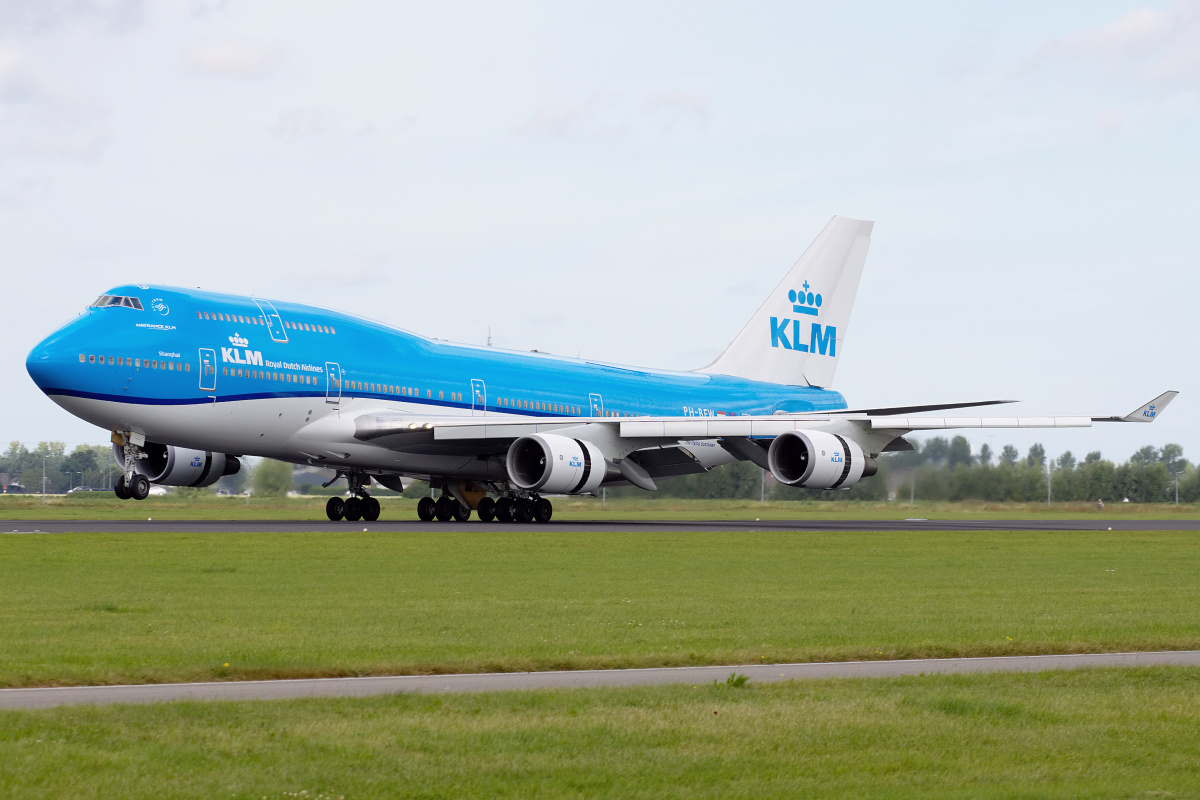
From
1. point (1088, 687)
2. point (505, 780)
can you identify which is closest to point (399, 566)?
point (1088, 687)

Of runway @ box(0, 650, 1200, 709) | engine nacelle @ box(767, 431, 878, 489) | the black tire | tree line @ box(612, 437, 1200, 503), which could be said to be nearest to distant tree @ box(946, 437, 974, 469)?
tree line @ box(612, 437, 1200, 503)

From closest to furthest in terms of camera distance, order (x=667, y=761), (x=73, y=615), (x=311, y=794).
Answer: (x=311, y=794) < (x=667, y=761) < (x=73, y=615)

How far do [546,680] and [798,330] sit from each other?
45484mm

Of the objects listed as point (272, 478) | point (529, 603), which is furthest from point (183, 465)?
point (529, 603)

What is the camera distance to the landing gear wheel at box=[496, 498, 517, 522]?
43125mm

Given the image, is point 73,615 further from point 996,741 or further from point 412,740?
point 996,741

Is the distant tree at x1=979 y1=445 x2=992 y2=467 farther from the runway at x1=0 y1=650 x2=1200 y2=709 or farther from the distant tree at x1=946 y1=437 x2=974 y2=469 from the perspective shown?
the runway at x1=0 y1=650 x2=1200 y2=709

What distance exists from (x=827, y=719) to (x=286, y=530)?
84.6 ft

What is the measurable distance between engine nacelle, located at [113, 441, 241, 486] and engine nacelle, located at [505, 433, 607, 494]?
8.54m

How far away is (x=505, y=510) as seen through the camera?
43.3m

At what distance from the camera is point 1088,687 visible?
12234 mm

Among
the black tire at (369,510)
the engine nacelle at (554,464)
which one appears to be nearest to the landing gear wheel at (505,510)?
the engine nacelle at (554,464)

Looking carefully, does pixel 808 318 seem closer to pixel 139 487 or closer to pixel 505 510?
pixel 505 510

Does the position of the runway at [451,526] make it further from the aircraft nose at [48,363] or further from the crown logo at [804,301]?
the crown logo at [804,301]
